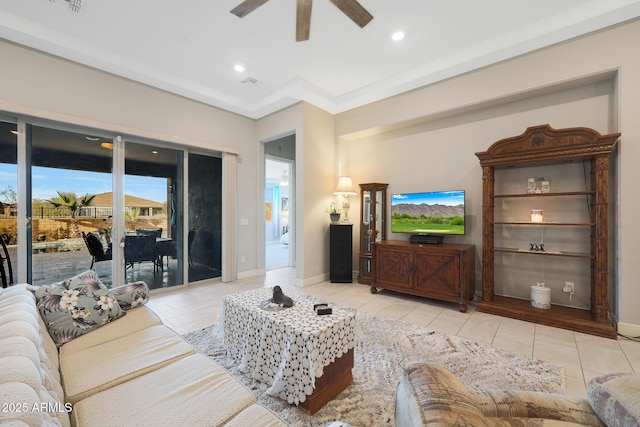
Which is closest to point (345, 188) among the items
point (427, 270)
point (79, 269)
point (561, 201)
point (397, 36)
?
point (427, 270)

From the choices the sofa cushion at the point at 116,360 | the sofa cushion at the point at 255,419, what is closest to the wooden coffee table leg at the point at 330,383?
the sofa cushion at the point at 255,419

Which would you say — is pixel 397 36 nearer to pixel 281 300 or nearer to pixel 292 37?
pixel 292 37

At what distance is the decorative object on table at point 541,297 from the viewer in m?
3.19

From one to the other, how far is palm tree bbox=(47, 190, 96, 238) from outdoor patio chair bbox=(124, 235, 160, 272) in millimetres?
575

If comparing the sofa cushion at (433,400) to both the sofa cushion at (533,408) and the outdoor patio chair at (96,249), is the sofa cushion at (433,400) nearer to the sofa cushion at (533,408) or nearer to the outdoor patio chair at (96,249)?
the sofa cushion at (533,408)

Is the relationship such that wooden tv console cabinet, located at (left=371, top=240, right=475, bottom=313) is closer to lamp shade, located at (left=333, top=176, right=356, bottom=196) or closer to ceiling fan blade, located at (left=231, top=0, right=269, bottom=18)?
lamp shade, located at (left=333, top=176, right=356, bottom=196)

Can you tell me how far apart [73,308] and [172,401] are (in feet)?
4.02

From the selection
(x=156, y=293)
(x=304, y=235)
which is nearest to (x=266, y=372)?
(x=304, y=235)

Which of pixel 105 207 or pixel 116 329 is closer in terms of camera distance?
pixel 116 329

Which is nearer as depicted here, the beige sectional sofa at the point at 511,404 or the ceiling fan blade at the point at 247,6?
the beige sectional sofa at the point at 511,404

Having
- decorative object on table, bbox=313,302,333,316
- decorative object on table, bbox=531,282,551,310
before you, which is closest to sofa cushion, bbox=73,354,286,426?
decorative object on table, bbox=313,302,333,316

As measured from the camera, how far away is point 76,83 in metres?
3.43

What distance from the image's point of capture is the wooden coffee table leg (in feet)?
5.62

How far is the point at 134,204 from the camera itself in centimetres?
410
